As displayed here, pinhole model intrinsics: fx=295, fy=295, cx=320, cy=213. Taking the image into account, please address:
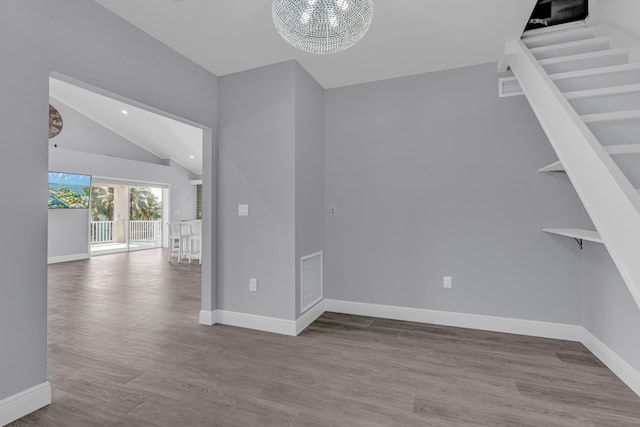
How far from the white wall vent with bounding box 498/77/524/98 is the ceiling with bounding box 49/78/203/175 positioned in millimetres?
6159

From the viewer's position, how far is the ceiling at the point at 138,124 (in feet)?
22.6

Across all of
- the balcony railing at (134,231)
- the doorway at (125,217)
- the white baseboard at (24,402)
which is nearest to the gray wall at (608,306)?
the white baseboard at (24,402)

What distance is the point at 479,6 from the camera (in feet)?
7.04

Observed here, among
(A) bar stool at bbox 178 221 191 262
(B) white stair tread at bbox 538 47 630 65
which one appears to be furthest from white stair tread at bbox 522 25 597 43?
(A) bar stool at bbox 178 221 191 262

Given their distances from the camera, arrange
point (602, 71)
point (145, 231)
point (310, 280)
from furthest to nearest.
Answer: point (145, 231) < point (310, 280) < point (602, 71)

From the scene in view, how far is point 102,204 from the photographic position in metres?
8.63

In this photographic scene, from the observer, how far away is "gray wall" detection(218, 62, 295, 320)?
290cm

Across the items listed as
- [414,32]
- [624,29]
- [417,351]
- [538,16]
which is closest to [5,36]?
[414,32]

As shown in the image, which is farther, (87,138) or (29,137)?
(87,138)

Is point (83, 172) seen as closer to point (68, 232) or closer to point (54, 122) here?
point (54, 122)

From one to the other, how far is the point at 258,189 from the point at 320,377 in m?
1.80

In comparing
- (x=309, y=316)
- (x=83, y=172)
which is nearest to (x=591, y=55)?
(x=309, y=316)

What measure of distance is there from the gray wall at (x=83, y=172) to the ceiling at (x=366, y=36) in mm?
6199

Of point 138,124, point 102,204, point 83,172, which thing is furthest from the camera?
point 102,204
